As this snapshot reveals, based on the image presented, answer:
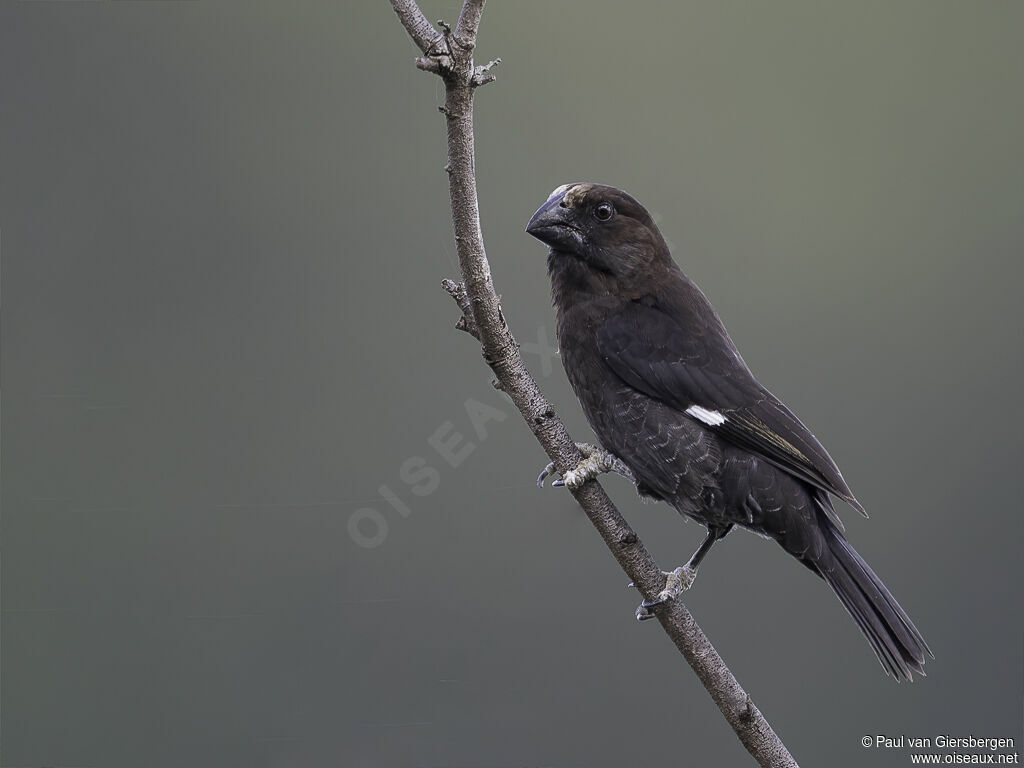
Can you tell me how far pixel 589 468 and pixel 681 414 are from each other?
0.72m

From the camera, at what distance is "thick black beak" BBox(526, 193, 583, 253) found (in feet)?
12.3

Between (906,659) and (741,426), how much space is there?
3.31ft

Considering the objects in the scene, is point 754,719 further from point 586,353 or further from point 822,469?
point 586,353

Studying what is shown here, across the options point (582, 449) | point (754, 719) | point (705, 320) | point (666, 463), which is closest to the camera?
point (754, 719)

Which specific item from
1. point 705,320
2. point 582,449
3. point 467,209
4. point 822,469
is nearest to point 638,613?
point 582,449

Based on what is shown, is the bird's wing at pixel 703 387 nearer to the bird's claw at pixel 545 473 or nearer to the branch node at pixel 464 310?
the bird's claw at pixel 545 473

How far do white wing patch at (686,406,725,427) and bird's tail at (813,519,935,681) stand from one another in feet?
1.97

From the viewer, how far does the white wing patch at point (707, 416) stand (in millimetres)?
3768

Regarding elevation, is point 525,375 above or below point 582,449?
above

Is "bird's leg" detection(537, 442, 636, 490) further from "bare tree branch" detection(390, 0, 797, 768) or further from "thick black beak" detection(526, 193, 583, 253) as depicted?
"thick black beak" detection(526, 193, 583, 253)

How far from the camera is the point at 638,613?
137 inches

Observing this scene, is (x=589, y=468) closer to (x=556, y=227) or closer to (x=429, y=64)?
(x=556, y=227)

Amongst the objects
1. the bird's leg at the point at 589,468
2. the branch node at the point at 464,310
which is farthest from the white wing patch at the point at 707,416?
the branch node at the point at 464,310

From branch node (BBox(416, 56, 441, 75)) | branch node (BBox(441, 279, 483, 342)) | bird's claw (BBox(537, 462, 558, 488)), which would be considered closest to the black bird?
bird's claw (BBox(537, 462, 558, 488))
